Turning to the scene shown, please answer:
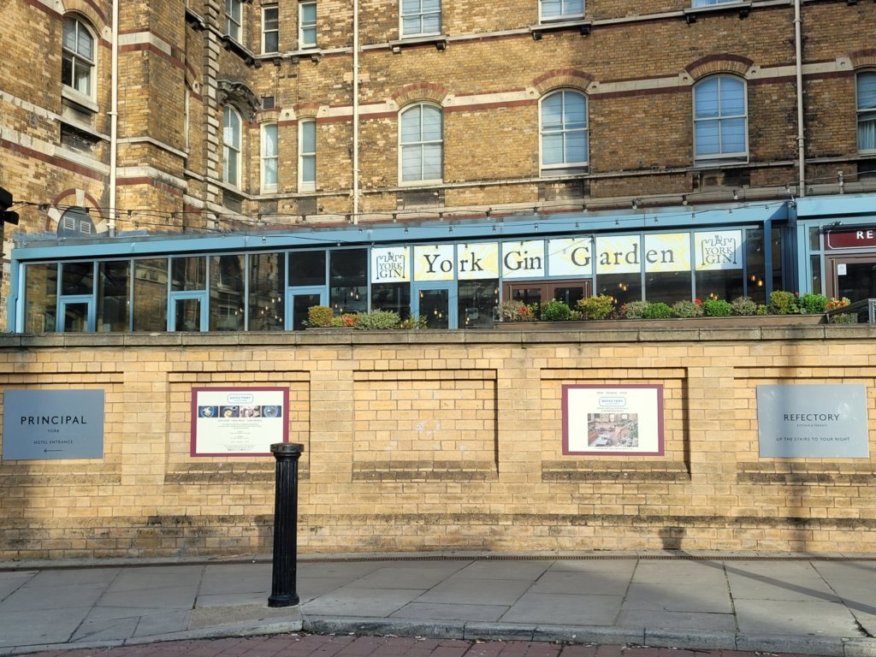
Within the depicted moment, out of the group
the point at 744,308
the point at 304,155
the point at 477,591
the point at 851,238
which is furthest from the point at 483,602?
the point at 304,155

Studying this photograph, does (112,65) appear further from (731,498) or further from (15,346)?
(731,498)

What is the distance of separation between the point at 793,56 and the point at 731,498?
60.5ft

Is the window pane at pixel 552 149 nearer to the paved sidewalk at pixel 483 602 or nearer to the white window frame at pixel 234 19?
the white window frame at pixel 234 19

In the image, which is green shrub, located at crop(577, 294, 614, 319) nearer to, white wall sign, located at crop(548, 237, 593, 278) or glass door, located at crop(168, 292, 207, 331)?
white wall sign, located at crop(548, 237, 593, 278)

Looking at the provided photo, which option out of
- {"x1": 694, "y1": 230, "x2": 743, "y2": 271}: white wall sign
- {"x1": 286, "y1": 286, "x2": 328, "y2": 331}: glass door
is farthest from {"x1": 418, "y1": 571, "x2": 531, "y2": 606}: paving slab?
{"x1": 286, "y1": 286, "x2": 328, "y2": 331}: glass door

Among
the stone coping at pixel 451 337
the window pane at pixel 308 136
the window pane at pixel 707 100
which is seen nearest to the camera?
the stone coping at pixel 451 337

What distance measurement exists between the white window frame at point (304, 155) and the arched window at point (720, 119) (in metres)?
12.1

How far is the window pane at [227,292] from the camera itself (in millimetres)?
21953

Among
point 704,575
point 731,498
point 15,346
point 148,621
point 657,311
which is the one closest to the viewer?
point 148,621

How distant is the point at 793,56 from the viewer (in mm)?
25203

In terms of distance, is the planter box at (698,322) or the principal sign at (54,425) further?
the planter box at (698,322)

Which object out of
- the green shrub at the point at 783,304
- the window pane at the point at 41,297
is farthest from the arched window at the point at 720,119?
the window pane at the point at 41,297

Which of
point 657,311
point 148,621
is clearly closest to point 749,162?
point 657,311

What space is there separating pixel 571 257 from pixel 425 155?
9.41m
